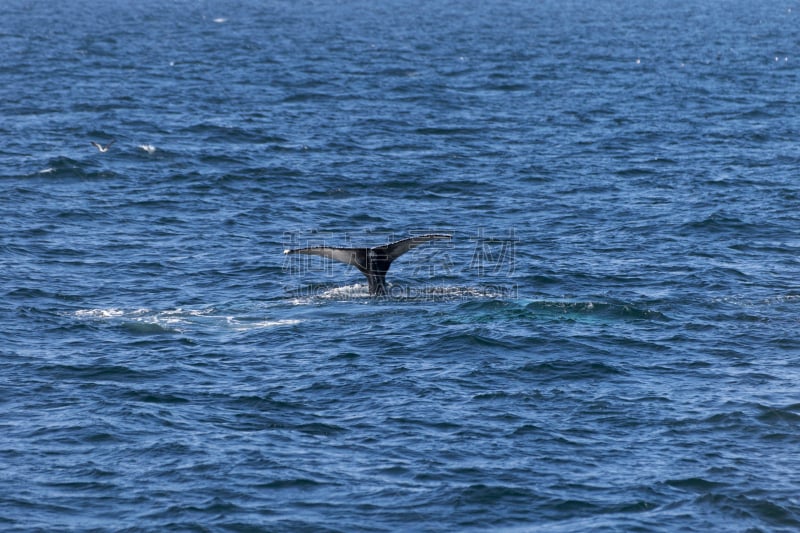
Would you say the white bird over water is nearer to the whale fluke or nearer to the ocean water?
the ocean water

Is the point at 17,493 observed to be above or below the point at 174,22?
below

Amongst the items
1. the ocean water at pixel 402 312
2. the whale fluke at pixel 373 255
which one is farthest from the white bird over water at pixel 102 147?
the whale fluke at pixel 373 255

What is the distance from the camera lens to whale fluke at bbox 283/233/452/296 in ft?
104

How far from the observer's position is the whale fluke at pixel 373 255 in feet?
104

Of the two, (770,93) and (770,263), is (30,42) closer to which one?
(770,93)

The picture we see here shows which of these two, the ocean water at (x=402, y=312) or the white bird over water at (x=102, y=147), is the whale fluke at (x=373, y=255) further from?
the white bird over water at (x=102, y=147)

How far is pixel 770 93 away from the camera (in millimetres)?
76188

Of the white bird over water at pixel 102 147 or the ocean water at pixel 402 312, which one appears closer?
the ocean water at pixel 402 312

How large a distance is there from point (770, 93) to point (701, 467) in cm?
5760

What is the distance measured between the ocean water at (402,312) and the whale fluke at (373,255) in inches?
33.8

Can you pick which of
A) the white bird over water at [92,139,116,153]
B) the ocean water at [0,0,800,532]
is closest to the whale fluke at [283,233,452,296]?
the ocean water at [0,0,800,532]

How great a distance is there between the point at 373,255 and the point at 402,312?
1720 millimetres

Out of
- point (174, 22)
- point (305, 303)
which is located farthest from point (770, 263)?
point (174, 22)

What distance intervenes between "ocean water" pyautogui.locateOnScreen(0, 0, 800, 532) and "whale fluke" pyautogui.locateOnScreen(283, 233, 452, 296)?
33.8 inches
